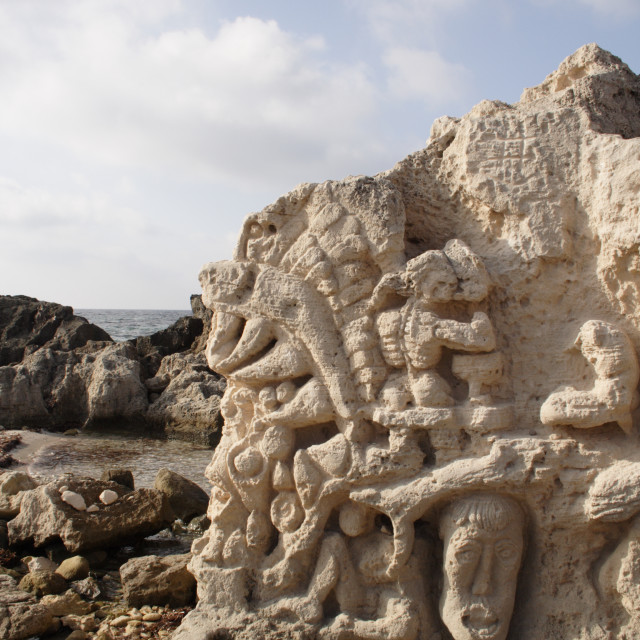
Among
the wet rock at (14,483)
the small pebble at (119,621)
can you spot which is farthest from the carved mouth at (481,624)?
the wet rock at (14,483)

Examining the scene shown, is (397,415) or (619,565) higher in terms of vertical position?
(397,415)

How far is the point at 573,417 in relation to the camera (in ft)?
9.95

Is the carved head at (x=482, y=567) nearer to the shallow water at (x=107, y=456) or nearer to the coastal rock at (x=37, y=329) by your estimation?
the shallow water at (x=107, y=456)

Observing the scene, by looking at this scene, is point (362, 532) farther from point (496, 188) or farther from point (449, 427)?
point (496, 188)

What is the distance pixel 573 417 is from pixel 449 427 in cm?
56

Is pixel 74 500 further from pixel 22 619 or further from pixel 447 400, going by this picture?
pixel 447 400

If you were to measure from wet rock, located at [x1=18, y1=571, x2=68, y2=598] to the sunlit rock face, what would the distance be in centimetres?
149

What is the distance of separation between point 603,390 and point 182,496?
14.0ft

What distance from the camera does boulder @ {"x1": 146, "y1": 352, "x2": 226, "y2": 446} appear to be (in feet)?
36.3

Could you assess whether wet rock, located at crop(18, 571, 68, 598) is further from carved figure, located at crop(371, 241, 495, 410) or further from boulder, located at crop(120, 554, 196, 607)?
carved figure, located at crop(371, 241, 495, 410)

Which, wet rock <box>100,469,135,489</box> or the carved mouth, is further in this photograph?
wet rock <box>100,469,135,489</box>

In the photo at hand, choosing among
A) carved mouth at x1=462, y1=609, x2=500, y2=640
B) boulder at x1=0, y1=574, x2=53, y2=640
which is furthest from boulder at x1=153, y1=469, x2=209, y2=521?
carved mouth at x1=462, y1=609, x2=500, y2=640

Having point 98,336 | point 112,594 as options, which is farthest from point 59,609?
point 98,336

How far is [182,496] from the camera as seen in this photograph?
6172mm
